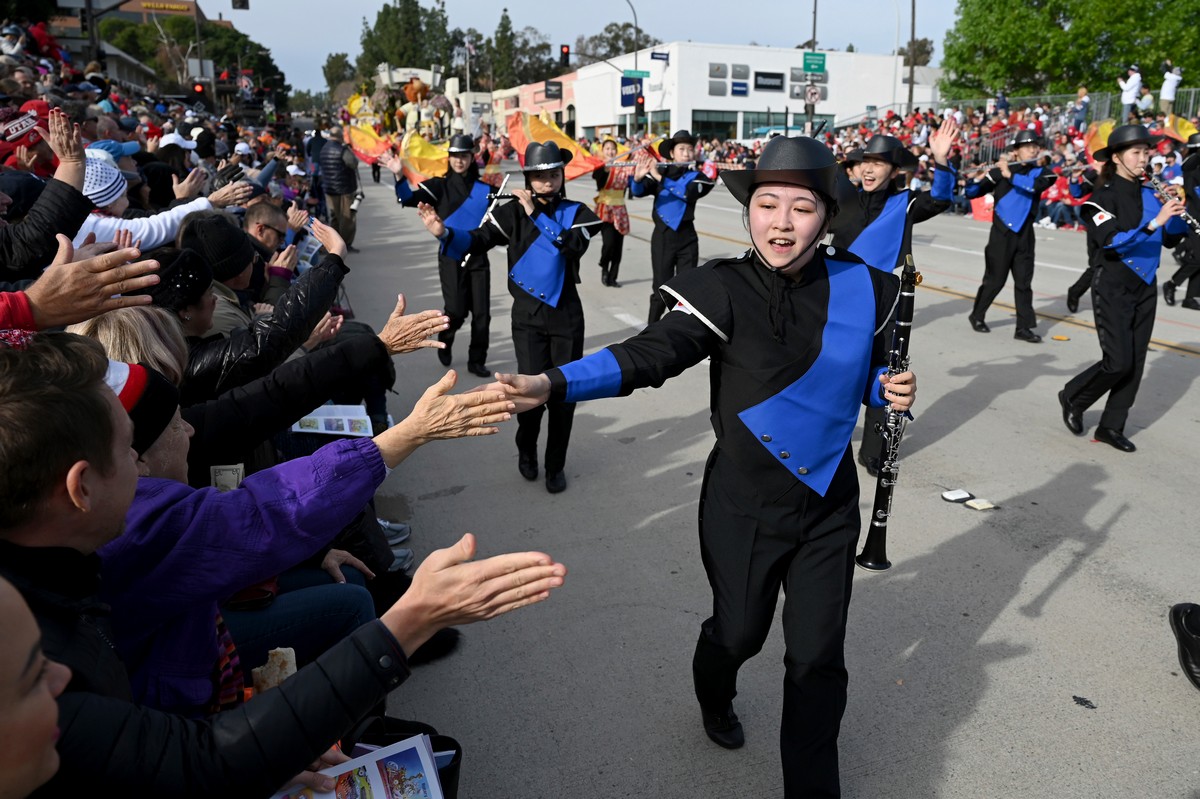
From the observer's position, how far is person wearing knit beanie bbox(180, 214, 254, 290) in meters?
4.38

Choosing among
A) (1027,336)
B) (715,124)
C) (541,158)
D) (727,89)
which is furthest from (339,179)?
(727,89)

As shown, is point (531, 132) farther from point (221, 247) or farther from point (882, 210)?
point (221, 247)

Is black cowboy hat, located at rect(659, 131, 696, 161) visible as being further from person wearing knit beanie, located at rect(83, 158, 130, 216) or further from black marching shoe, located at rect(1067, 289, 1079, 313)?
person wearing knit beanie, located at rect(83, 158, 130, 216)

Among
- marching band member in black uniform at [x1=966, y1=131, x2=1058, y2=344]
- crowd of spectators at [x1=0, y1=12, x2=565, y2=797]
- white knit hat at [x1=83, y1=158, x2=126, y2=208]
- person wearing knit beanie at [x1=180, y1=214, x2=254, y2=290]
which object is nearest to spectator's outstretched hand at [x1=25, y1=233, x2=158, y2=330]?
crowd of spectators at [x1=0, y1=12, x2=565, y2=797]

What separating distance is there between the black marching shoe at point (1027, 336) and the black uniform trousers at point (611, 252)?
5760mm

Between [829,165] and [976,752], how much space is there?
7.20 feet

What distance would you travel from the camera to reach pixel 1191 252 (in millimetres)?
10617

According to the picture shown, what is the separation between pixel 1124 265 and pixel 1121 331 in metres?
0.46

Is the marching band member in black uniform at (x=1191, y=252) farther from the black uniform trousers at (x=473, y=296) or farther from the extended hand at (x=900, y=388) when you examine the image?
the extended hand at (x=900, y=388)

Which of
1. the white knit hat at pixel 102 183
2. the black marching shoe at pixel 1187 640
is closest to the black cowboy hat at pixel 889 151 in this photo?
the black marching shoe at pixel 1187 640

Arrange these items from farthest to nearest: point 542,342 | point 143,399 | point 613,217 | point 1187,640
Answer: point 613,217
point 542,342
point 1187,640
point 143,399

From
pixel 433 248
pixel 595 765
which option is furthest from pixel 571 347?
pixel 433 248

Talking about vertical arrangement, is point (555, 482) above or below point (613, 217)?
below

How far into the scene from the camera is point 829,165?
2721mm
